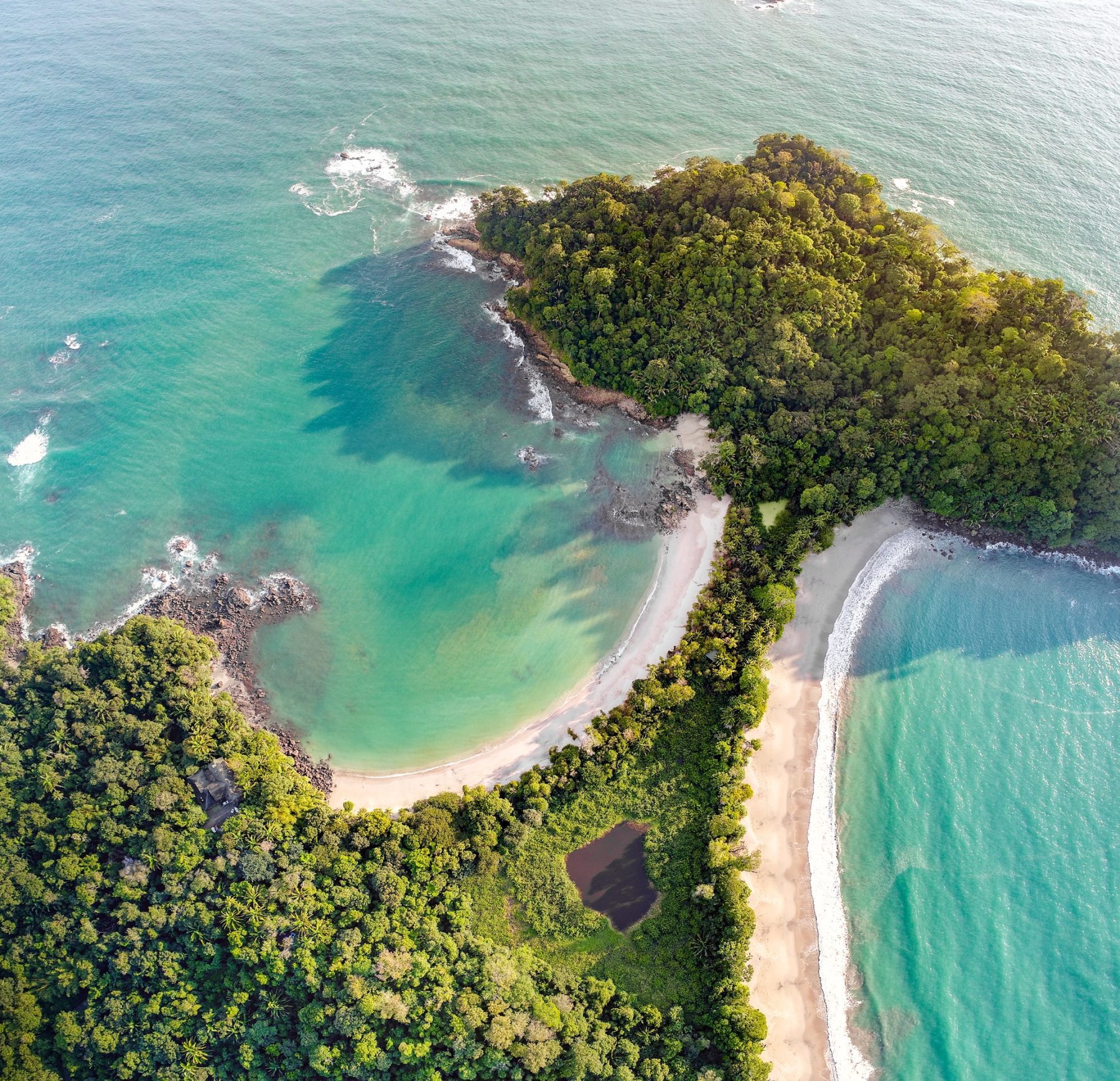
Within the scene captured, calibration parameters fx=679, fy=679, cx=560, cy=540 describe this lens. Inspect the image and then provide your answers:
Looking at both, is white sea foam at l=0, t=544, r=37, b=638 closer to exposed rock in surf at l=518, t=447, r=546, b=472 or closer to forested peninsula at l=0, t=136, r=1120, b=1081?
forested peninsula at l=0, t=136, r=1120, b=1081

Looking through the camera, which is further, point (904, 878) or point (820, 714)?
point (820, 714)

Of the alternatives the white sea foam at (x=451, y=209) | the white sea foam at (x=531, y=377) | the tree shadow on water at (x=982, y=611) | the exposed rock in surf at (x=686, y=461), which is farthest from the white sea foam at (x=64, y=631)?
the tree shadow on water at (x=982, y=611)

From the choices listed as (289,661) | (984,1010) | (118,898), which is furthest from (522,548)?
(984,1010)

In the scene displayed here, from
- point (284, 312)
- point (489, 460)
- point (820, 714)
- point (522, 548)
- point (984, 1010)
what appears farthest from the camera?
point (284, 312)

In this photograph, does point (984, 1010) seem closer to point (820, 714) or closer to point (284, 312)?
point (820, 714)

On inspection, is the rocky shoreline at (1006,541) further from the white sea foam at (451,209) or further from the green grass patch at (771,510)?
the white sea foam at (451,209)

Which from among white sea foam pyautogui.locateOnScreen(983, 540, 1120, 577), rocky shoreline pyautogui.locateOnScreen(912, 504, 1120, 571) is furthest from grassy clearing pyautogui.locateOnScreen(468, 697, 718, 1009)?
white sea foam pyautogui.locateOnScreen(983, 540, 1120, 577)
